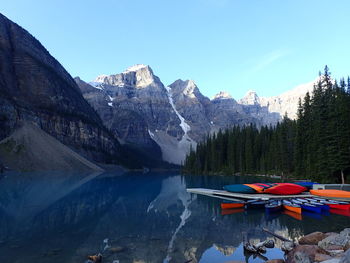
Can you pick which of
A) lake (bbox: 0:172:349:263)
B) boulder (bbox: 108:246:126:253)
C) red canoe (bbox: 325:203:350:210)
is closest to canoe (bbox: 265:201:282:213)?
lake (bbox: 0:172:349:263)

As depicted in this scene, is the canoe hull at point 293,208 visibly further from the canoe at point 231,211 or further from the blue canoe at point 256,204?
the canoe at point 231,211

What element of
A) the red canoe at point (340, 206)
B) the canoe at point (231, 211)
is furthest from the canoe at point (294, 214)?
the canoe at point (231, 211)

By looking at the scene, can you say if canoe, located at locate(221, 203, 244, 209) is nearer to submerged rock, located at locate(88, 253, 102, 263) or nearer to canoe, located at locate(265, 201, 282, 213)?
canoe, located at locate(265, 201, 282, 213)

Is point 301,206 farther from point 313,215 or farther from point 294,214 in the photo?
point 313,215

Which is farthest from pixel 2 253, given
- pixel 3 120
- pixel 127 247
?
pixel 3 120

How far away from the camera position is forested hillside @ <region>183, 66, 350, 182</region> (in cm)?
4359

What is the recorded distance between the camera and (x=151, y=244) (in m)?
17.9

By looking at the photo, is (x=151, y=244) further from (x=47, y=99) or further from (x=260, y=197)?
(x=47, y=99)

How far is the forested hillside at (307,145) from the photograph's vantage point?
1716 inches

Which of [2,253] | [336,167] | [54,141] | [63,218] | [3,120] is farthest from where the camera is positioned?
[54,141]

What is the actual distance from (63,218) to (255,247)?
62.5 feet

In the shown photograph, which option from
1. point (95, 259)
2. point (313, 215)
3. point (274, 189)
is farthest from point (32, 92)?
point (95, 259)

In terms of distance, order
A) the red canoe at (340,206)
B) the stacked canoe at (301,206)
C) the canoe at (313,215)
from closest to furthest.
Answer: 1. the canoe at (313,215)
2. the stacked canoe at (301,206)
3. the red canoe at (340,206)

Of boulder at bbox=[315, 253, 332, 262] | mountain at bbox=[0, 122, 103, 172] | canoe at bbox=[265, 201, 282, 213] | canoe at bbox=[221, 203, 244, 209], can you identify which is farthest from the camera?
mountain at bbox=[0, 122, 103, 172]
